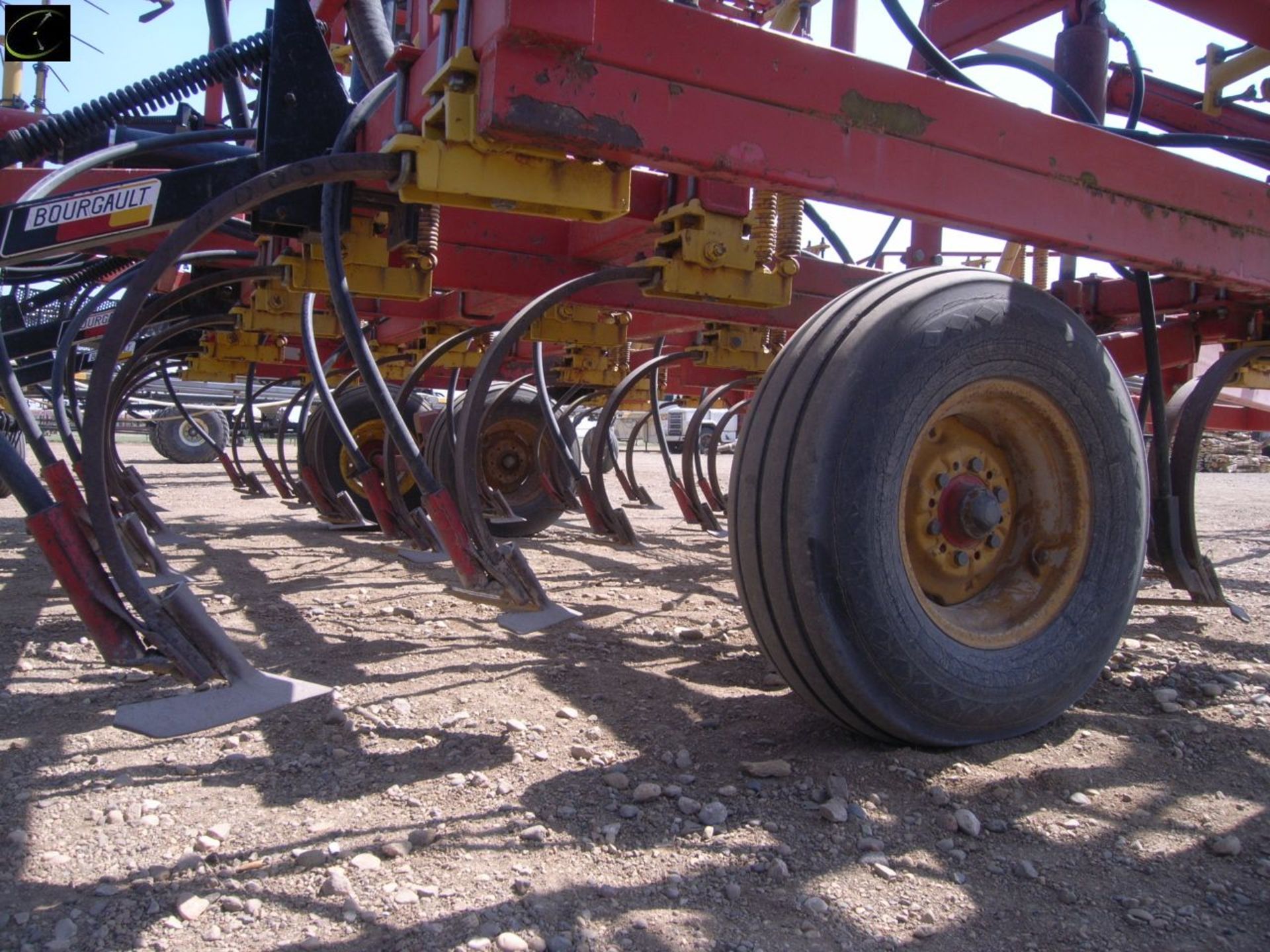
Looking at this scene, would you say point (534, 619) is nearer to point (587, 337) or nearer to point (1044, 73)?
point (1044, 73)

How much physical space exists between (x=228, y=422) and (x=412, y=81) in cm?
1320

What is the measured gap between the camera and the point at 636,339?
170 inches

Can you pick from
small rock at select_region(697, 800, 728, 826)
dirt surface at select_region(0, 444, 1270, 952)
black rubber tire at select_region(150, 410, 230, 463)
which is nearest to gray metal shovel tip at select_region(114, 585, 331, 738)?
dirt surface at select_region(0, 444, 1270, 952)

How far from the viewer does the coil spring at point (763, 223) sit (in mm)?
2172

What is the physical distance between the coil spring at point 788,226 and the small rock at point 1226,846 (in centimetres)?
137

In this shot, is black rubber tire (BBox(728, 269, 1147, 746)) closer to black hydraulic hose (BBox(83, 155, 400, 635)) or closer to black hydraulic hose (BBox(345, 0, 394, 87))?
black hydraulic hose (BBox(83, 155, 400, 635))

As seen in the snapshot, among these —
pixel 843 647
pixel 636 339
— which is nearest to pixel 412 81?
pixel 843 647

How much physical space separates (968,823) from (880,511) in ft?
1.64

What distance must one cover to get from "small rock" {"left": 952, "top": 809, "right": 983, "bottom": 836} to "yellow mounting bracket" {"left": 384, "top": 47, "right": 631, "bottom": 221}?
112 cm

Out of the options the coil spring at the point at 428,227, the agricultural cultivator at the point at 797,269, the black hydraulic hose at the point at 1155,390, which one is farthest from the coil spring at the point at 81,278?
the black hydraulic hose at the point at 1155,390

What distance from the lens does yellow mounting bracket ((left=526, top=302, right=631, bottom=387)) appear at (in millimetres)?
3732

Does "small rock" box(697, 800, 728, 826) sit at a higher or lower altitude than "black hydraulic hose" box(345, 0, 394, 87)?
lower

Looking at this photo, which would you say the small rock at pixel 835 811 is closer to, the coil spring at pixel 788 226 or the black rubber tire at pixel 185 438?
the coil spring at pixel 788 226

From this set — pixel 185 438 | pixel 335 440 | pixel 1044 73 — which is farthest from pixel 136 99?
pixel 185 438
